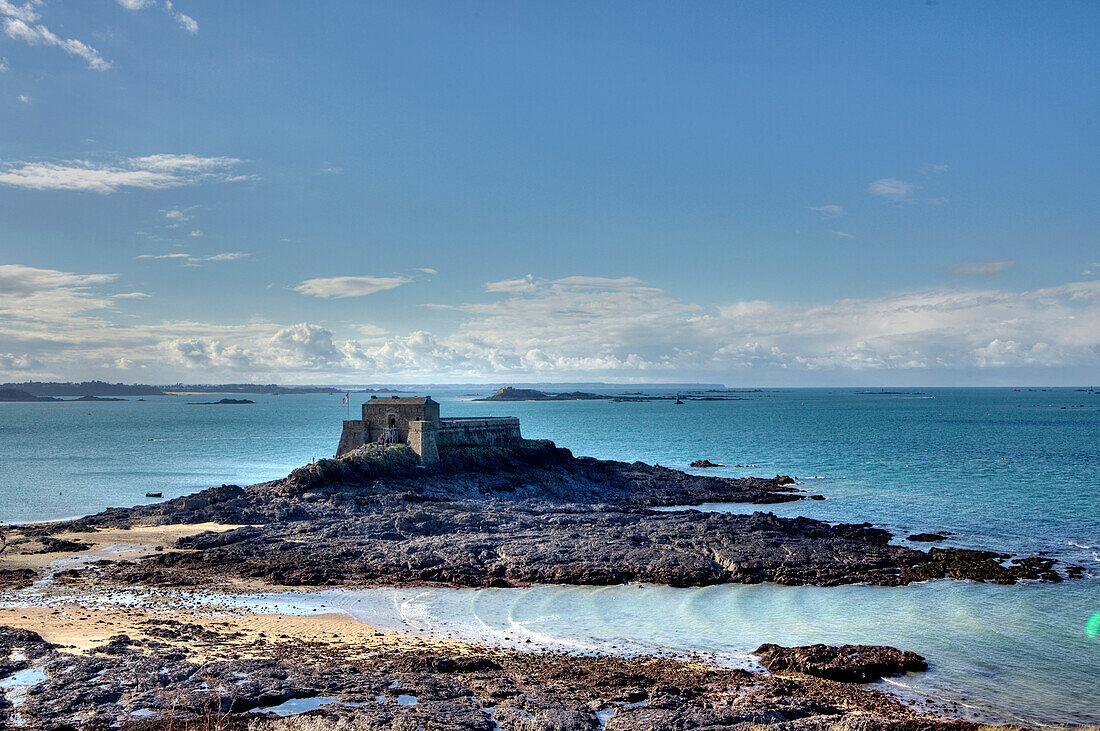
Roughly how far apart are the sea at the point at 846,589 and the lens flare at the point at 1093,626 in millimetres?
84

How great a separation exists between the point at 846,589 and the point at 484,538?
14839 mm

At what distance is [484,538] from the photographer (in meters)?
32.8

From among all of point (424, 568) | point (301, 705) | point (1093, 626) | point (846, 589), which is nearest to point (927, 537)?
point (846, 589)

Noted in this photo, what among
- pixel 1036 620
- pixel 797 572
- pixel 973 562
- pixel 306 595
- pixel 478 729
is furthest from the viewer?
pixel 973 562

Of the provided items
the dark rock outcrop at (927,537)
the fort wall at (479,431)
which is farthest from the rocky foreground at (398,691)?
the fort wall at (479,431)

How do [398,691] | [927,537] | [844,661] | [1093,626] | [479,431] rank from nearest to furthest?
[398,691] → [844,661] → [1093,626] → [927,537] → [479,431]

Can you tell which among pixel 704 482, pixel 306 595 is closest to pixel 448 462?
pixel 704 482

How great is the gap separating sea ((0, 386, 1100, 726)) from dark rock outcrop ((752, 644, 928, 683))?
0.44 meters

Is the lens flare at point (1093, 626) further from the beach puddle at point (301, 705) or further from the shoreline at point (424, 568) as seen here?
the beach puddle at point (301, 705)

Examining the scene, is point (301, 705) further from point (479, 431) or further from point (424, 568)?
point (479, 431)

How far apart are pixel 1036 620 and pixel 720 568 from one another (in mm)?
10425

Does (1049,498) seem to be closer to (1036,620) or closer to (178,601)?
(1036,620)

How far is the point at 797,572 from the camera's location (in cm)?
2886

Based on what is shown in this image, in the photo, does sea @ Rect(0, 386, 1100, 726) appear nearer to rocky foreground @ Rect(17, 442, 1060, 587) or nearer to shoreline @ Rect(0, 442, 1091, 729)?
shoreline @ Rect(0, 442, 1091, 729)
